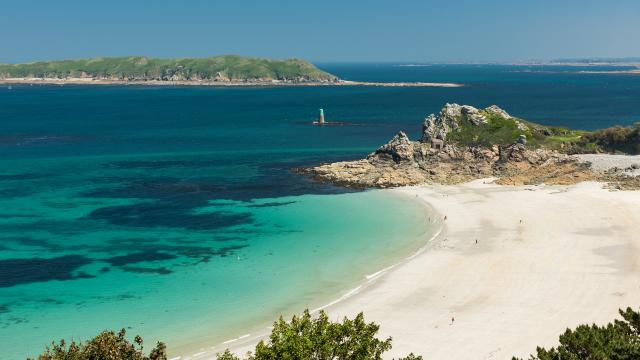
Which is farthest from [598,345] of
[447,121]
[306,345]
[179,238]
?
[447,121]

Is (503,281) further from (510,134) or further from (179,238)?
(510,134)

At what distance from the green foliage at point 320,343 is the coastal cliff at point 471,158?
62495 mm

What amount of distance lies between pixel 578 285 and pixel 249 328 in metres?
25.8

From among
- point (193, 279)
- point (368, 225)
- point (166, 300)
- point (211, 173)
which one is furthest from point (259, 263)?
point (211, 173)

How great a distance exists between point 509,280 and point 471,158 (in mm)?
48841

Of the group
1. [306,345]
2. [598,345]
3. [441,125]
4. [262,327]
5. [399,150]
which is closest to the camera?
[306,345]

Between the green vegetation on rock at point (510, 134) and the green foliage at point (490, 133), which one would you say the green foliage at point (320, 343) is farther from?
the green foliage at point (490, 133)

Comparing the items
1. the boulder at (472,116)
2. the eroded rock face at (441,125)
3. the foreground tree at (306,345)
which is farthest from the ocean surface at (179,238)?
the boulder at (472,116)

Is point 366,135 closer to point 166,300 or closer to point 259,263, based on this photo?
point 259,263

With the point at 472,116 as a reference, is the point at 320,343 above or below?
below

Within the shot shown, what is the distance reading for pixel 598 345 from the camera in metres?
25.6

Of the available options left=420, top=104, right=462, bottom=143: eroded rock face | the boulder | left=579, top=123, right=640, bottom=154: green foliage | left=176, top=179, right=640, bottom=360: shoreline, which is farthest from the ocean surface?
left=579, top=123, right=640, bottom=154: green foliage

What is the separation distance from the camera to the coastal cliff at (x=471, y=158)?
287ft

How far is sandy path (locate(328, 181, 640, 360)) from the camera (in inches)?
1567
